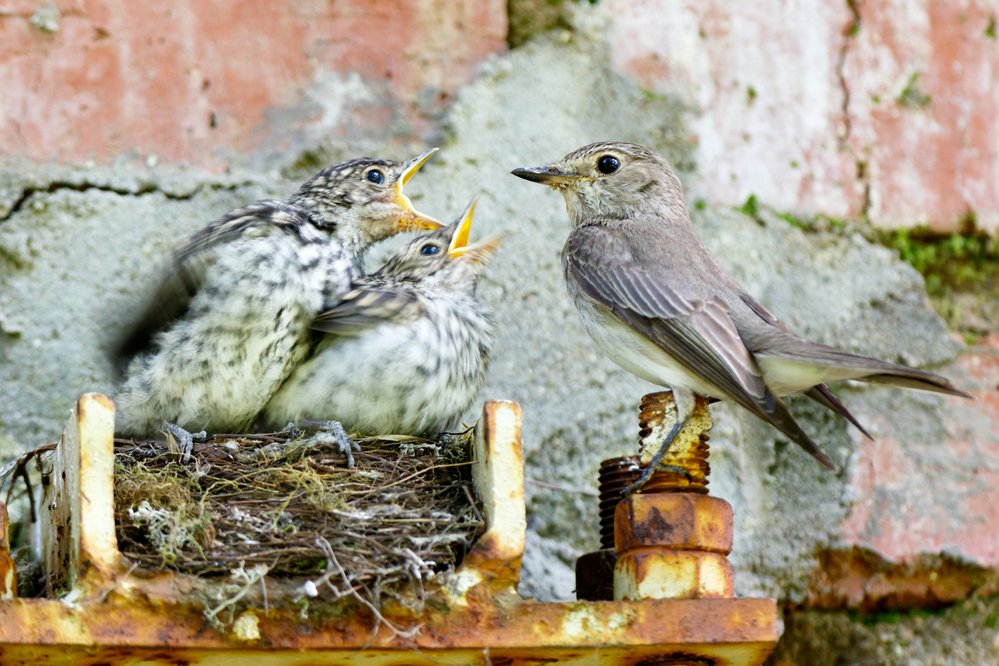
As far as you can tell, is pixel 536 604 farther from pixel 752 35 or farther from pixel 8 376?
pixel 752 35

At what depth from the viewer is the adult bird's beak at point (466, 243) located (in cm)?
353

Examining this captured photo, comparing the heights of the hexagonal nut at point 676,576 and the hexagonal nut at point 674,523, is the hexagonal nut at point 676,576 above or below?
below

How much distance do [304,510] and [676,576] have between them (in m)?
0.65

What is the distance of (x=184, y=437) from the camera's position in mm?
2947

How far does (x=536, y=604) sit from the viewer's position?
2346 millimetres

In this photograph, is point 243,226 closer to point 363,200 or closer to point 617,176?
point 363,200

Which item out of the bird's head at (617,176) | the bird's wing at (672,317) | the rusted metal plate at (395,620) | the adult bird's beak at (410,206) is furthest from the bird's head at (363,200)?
the rusted metal plate at (395,620)

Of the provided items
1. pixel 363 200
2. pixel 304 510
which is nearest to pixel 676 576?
pixel 304 510

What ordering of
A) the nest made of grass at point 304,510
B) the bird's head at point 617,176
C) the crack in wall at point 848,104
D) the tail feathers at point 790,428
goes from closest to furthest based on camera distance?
the nest made of grass at point 304,510, the tail feathers at point 790,428, the bird's head at point 617,176, the crack in wall at point 848,104

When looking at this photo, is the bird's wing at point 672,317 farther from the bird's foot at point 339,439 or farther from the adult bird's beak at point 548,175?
the bird's foot at point 339,439

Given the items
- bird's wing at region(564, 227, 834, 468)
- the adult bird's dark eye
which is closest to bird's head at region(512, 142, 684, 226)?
the adult bird's dark eye

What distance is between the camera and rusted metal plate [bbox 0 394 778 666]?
2.25 metres

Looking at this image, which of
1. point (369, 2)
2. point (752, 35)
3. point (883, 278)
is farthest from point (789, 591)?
point (369, 2)

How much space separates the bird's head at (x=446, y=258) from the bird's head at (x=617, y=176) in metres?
A: 0.22
